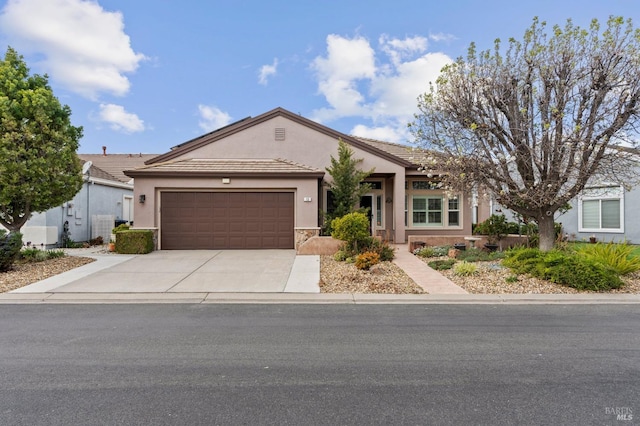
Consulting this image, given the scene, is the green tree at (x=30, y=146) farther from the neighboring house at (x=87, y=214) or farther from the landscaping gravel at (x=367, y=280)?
the landscaping gravel at (x=367, y=280)

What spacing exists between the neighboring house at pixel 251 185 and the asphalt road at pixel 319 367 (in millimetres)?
8007

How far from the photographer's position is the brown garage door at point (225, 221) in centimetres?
1460

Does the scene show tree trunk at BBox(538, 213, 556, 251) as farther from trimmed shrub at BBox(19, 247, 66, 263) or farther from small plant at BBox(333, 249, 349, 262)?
trimmed shrub at BBox(19, 247, 66, 263)

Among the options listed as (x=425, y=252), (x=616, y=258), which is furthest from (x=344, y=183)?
(x=616, y=258)

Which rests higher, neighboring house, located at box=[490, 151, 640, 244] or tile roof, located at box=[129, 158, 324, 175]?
tile roof, located at box=[129, 158, 324, 175]

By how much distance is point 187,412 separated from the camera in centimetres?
330

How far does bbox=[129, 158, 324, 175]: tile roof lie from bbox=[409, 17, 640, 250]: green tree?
5940mm

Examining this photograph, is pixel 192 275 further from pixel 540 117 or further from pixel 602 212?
pixel 602 212

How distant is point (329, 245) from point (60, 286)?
8.01 m

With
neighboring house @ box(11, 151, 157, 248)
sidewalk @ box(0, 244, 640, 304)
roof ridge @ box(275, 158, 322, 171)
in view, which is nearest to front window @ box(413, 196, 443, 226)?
roof ridge @ box(275, 158, 322, 171)

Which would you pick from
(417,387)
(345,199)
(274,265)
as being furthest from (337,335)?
(345,199)

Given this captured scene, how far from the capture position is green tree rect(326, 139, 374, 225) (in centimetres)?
1493

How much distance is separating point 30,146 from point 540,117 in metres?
14.1

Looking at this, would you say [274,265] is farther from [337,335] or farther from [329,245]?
[337,335]
